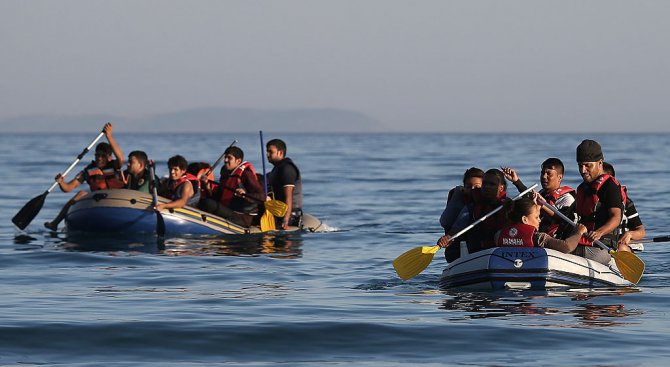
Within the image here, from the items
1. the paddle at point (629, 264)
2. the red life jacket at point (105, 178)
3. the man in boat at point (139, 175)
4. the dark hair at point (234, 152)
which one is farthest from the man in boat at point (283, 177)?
the paddle at point (629, 264)

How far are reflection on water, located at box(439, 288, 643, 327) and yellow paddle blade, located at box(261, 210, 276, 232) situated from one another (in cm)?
744

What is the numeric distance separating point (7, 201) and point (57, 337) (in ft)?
72.7

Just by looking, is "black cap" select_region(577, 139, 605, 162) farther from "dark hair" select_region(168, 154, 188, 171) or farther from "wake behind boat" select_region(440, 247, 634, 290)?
"dark hair" select_region(168, 154, 188, 171)

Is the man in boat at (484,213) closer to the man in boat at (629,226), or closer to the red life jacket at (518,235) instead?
the red life jacket at (518,235)

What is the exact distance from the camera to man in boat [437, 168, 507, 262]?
12.6m

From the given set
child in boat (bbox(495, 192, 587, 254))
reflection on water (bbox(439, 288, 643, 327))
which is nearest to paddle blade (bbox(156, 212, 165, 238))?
reflection on water (bbox(439, 288, 643, 327))

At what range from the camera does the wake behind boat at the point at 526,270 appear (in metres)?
12.4

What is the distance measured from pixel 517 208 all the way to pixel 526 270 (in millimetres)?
723

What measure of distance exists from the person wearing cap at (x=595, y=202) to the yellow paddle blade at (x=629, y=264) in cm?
13

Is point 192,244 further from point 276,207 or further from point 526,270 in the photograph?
point 526,270

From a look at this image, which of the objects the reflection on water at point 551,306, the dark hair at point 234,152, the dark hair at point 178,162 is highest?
the dark hair at point 234,152

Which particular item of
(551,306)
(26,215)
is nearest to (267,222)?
(26,215)

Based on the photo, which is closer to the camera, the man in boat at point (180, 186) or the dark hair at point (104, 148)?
the man in boat at point (180, 186)

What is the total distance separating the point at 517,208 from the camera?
40.0ft
